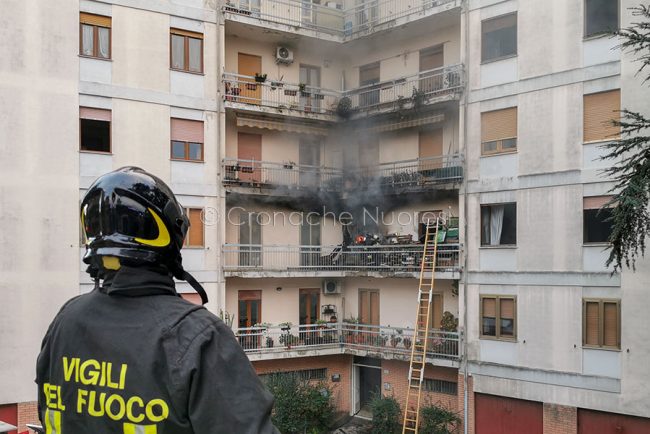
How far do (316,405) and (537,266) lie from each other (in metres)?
8.56

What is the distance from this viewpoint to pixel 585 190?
18812 millimetres

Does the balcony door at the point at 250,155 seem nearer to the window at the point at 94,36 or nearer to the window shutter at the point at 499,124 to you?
the window at the point at 94,36

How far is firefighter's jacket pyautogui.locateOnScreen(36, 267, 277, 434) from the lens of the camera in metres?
2.04

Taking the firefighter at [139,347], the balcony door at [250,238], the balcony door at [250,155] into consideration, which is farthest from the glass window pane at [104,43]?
the firefighter at [139,347]

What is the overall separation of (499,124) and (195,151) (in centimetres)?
991

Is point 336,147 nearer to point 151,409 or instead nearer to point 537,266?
point 537,266

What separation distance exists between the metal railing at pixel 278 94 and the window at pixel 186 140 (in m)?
1.57

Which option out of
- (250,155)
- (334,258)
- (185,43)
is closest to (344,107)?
(250,155)

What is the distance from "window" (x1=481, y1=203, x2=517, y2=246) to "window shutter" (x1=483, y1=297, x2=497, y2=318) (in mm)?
1761

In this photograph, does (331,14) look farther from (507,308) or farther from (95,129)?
(507,308)

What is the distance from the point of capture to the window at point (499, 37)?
20.6 meters

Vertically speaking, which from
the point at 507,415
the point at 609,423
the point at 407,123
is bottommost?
the point at 507,415

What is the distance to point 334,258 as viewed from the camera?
83.8 ft

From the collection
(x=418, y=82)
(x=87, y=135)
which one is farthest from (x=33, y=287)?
(x=418, y=82)
